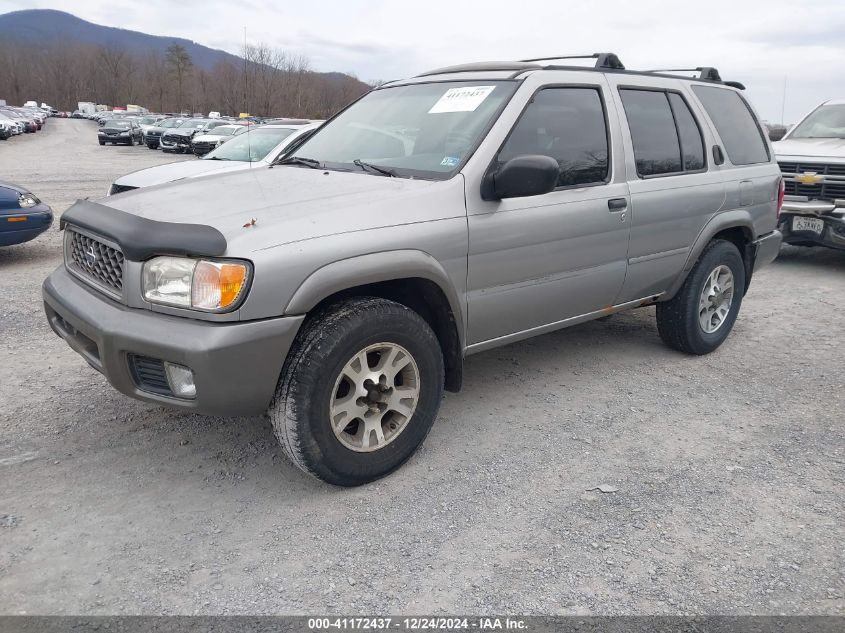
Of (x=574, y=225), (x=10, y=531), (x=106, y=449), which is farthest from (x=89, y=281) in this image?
(x=574, y=225)

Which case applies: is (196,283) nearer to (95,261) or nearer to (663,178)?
(95,261)

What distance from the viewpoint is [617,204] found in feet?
13.0

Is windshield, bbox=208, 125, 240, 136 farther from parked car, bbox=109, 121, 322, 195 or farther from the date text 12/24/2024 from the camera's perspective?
the date text 12/24/2024

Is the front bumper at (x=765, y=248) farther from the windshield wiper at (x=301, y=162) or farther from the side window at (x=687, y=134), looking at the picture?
the windshield wiper at (x=301, y=162)

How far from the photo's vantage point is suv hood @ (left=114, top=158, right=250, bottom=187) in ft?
24.7

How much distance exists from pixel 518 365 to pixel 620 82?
1912mm

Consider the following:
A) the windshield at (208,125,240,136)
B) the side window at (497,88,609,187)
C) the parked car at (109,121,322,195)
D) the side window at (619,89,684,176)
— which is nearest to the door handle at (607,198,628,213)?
the side window at (497,88,609,187)

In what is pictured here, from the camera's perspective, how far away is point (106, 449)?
3.43 metres

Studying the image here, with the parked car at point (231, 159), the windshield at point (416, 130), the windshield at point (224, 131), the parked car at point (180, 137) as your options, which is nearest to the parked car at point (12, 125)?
the parked car at point (180, 137)

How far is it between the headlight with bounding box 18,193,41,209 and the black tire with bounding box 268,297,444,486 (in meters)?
5.69

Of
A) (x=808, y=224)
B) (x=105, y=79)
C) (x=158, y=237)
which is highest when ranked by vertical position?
(x=105, y=79)

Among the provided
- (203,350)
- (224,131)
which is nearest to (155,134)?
(224,131)

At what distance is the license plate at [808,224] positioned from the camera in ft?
25.6

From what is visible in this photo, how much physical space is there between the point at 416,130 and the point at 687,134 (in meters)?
1.98
